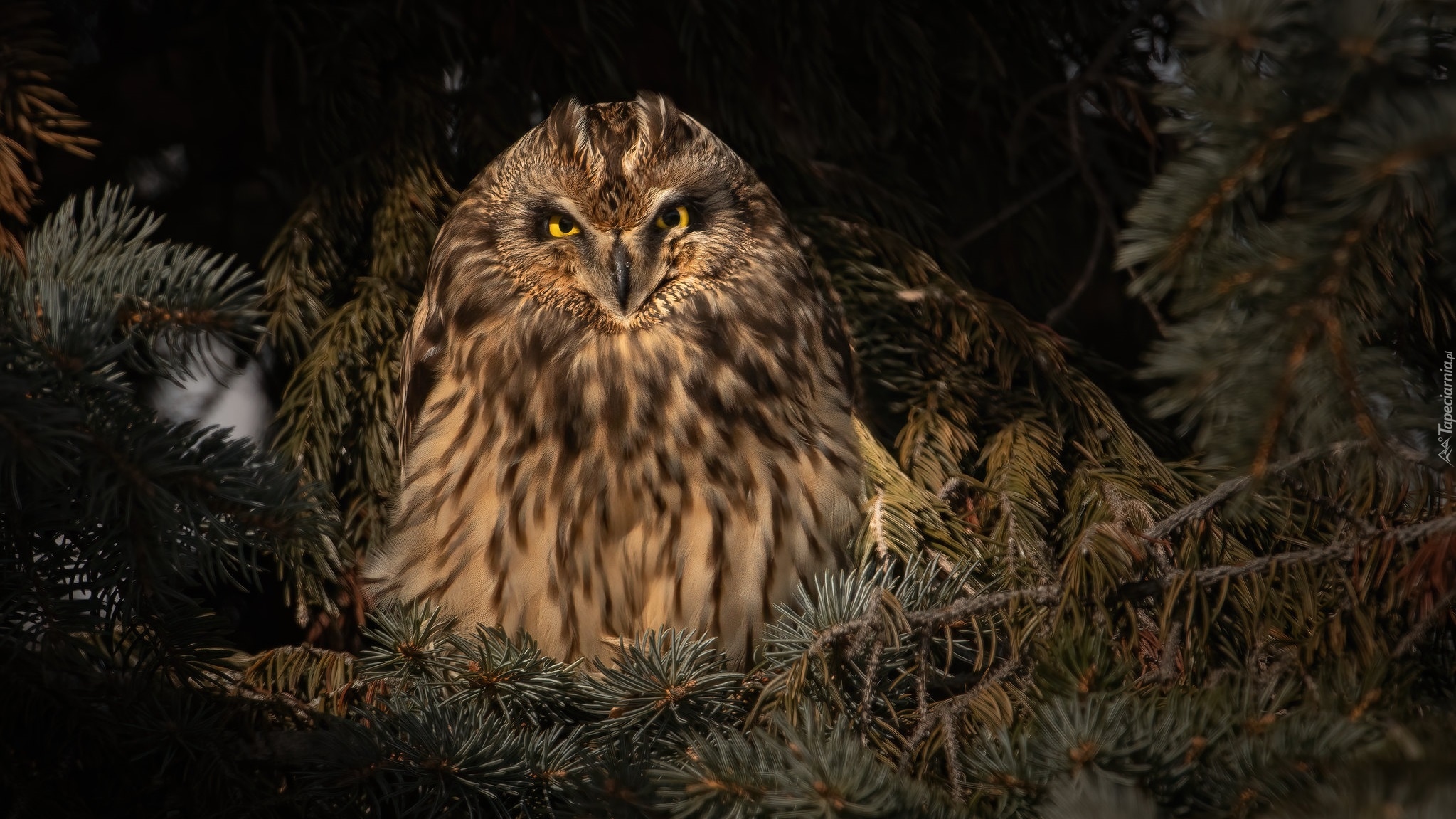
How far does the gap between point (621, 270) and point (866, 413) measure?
1.88 feet

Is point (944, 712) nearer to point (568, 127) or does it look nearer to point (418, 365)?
point (568, 127)

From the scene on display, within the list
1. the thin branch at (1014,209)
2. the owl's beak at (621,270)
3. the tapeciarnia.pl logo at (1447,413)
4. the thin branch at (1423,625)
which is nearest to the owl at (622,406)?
the owl's beak at (621,270)

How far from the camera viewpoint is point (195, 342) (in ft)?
4.02

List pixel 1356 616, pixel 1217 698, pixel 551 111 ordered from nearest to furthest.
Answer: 1. pixel 1217 698
2. pixel 1356 616
3. pixel 551 111

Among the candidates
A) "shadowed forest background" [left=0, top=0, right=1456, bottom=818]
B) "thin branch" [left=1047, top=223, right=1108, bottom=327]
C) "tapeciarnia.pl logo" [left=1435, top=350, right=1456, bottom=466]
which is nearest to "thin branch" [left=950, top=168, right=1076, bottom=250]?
"shadowed forest background" [left=0, top=0, right=1456, bottom=818]

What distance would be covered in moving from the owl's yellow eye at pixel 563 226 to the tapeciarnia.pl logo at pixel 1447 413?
4.41 ft

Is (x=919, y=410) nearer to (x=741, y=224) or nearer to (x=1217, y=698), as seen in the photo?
(x=741, y=224)

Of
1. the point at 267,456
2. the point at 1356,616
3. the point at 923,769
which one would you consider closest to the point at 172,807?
the point at 267,456

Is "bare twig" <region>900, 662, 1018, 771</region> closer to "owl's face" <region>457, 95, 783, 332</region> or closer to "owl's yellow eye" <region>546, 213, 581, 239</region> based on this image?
"owl's face" <region>457, 95, 783, 332</region>

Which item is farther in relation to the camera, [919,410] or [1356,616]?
[919,410]

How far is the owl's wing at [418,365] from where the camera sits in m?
2.17

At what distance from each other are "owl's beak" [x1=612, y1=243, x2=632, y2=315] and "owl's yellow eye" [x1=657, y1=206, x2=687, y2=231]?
0.35 ft

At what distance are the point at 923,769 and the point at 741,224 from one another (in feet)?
3.95

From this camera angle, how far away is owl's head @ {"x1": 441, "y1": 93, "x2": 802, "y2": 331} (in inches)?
76.7
